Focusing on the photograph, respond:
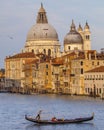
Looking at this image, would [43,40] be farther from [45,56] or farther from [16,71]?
[45,56]

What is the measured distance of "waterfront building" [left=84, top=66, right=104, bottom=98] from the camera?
2484 inches

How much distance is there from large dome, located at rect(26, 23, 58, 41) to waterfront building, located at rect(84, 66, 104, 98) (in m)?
32.3

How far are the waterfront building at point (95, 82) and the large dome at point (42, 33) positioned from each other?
106ft

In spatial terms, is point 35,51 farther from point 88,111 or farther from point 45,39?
point 88,111

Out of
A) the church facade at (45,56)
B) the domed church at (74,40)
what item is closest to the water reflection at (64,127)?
the church facade at (45,56)

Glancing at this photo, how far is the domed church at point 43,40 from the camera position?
9812cm

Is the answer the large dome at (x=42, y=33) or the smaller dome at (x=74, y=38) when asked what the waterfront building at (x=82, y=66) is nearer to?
the smaller dome at (x=74, y=38)

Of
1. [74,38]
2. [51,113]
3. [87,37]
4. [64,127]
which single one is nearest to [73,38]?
[74,38]

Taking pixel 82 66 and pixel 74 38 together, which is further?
pixel 74 38

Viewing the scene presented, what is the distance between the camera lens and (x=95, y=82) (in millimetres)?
64188

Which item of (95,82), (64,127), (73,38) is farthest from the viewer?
(73,38)

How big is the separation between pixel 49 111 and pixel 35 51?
53.7 m

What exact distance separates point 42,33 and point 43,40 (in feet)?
2.75

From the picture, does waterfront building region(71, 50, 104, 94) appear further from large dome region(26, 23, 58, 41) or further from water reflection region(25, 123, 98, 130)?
water reflection region(25, 123, 98, 130)
